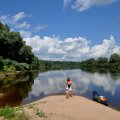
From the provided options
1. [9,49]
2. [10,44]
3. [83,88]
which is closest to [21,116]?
[83,88]

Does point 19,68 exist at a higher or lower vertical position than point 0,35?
lower

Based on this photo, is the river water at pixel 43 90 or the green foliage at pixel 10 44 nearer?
the river water at pixel 43 90

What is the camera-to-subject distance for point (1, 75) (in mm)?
93562

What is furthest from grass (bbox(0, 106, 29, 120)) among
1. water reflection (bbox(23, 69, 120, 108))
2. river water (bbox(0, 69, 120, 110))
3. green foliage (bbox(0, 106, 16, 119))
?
water reflection (bbox(23, 69, 120, 108))

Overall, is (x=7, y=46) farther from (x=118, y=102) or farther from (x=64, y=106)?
(x=64, y=106)

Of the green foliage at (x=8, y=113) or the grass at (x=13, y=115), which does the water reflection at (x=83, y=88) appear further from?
the green foliage at (x=8, y=113)

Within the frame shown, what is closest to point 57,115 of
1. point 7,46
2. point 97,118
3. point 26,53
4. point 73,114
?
point 73,114

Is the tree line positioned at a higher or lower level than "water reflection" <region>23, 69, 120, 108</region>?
higher

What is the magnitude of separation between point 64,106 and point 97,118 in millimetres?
4847

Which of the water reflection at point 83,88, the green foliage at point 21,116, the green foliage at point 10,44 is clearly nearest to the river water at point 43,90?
the water reflection at point 83,88

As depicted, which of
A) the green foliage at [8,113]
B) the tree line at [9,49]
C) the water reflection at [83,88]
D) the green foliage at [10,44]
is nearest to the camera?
the green foliage at [8,113]

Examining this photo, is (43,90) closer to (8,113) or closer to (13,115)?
(8,113)

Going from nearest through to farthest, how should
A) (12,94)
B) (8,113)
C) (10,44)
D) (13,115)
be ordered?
(13,115) < (8,113) < (12,94) < (10,44)

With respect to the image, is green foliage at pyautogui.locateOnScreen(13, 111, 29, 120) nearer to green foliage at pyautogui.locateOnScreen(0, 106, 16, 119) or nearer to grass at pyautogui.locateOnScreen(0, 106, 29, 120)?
grass at pyautogui.locateOnScreen(0, 106, 29, 120)
